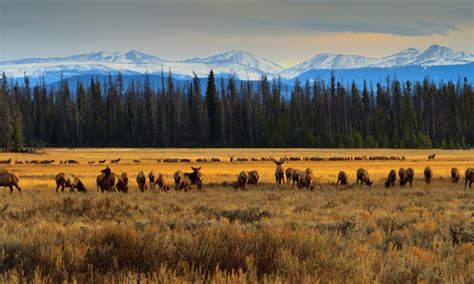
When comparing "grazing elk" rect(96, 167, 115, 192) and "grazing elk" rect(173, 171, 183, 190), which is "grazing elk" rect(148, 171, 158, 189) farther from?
"grazing elk" rect(96, 167, 115, 192)

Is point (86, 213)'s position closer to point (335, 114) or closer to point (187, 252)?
point (187, 252)

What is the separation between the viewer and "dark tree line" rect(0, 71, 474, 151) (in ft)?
368

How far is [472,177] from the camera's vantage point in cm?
3212

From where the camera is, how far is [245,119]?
Answer: 120062 mm

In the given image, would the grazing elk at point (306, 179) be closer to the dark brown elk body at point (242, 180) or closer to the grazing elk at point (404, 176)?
the dark brown elk body at point (242, 180)

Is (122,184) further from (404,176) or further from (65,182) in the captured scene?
(404,176)

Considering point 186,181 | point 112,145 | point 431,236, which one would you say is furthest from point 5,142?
point 431,236

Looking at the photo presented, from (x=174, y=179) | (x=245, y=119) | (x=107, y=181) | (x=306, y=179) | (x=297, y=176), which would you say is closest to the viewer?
(x=107, y=181)

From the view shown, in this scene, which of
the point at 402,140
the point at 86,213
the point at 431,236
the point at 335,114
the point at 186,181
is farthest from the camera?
the point at 335,114

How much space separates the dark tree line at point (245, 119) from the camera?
112 m

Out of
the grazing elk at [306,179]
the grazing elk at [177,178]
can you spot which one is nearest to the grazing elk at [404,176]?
the grazing elk at [306,179]

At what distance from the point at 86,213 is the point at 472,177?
23323mm

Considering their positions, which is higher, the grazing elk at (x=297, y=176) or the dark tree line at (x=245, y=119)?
the dark tree line at (x=245, y=119)

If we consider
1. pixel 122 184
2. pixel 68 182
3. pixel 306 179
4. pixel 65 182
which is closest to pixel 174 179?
pixel 122 184
